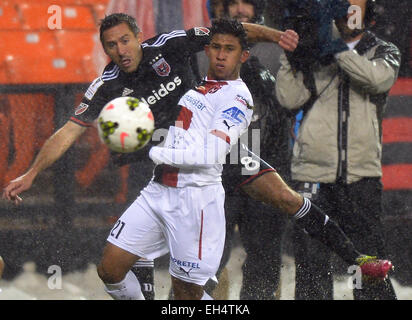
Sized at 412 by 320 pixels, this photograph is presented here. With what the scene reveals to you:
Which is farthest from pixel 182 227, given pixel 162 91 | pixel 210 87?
pixel 162 91

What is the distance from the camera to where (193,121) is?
179 inches

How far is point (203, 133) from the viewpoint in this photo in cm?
452

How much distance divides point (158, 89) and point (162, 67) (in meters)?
0.14

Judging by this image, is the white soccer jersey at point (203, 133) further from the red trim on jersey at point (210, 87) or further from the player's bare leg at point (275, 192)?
the player's bare leg at point (275, 192)

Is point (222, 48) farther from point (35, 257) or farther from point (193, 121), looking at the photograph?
point (35, 257)

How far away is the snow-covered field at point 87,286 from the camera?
579 cm

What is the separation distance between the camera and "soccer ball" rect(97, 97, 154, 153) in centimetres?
417

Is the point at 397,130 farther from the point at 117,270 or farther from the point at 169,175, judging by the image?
the point at 117,270

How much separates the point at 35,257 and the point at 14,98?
122cm

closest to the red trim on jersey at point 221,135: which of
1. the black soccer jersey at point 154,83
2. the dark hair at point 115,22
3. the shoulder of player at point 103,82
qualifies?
the black soccer jersey at point 154,83

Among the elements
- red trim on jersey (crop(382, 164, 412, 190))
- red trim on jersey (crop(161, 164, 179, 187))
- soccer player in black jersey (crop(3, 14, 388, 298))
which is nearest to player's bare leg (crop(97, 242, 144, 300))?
soccer player in black jersey (crop(3, 14, 388, 298))

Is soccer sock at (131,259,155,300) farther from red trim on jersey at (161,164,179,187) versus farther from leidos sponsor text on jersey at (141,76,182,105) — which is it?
leidos sponsor text on jersey at (141,76,182,105)

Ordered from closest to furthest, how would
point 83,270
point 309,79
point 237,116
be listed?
point 237,116, point 309,79, point 83,270
